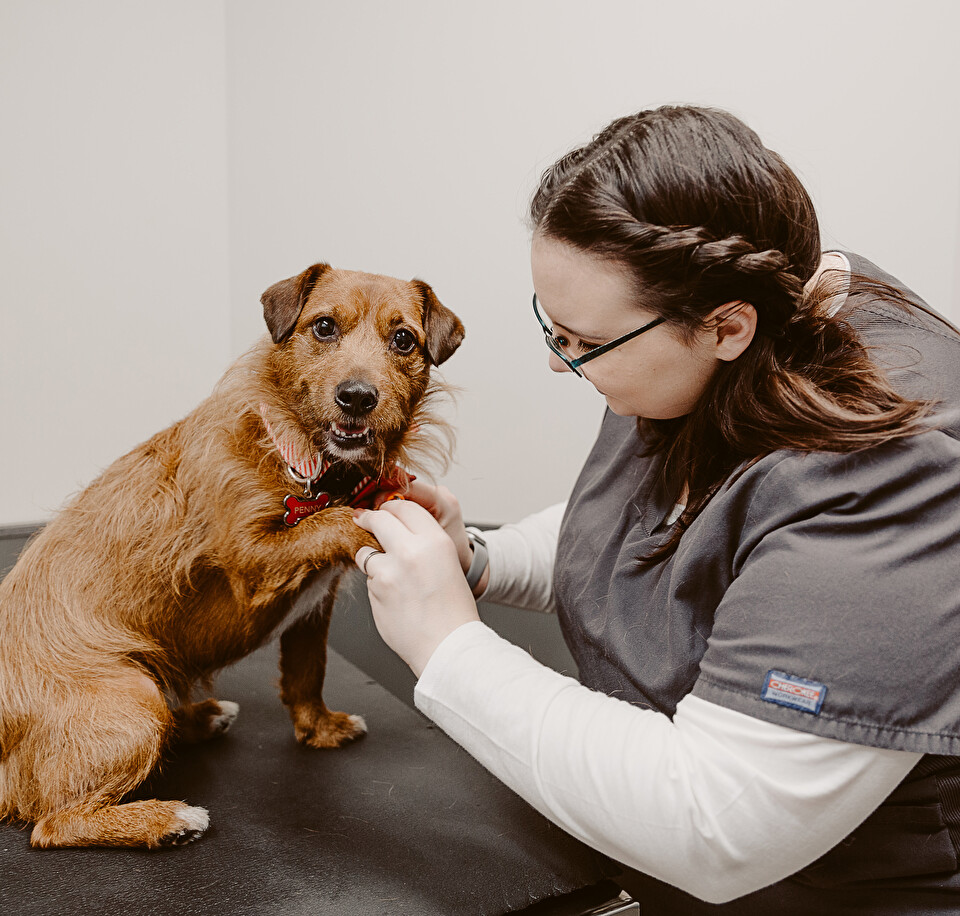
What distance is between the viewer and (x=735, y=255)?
0.92 m

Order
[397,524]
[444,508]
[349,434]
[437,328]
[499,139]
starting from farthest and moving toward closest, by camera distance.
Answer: [499,139] < [444,508] < [437,328] < [349,434] < [397,524]

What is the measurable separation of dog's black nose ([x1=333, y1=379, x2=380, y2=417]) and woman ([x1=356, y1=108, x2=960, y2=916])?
0.17 m

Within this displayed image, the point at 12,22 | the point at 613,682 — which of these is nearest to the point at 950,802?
the point at 613,682

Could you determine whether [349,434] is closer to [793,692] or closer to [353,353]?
[353,353]

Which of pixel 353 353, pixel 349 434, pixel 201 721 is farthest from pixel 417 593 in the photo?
pixel 201 721

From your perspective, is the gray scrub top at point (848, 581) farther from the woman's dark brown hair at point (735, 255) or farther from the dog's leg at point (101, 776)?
the dog's leg at point (101, 776)

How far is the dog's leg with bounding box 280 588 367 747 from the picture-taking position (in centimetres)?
150

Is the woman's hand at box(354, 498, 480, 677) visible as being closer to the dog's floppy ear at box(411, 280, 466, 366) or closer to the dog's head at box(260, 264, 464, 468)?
the dog's head at box(260, 264, 464, 468)

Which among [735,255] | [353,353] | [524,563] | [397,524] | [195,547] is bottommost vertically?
[524,563]

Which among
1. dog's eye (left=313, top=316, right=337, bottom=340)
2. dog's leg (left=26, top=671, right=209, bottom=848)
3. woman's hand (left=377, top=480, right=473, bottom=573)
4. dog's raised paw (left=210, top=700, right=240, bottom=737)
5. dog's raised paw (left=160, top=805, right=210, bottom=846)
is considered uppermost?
dog's eye (left=313, top=316, right=337, bottom=340)

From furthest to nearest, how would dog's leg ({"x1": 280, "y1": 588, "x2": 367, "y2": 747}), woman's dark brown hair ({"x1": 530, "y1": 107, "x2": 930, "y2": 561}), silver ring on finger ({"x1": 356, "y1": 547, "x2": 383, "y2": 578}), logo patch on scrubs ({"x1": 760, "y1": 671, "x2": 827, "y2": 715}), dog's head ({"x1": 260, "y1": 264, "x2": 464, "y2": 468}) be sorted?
dog's leg ({"x1": 280, "y1": 588, "x2": 367, "y2": 747}), dog's head ({"x1": 260, "y1": 264, "x2": 464, "y2": 468}), silver ring on finger ({"x1": 356, "y1": 547, "x2": 383, "y2": 578}), woman's dark brown hair ({"x1": 530, "y1": 107, "x2": 930, "y2": 561}), logo patch on scrubs ({"x1": 760, "y1": 671, "x2": 827, "y2": 715})

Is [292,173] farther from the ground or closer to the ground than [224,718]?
farther from the ground

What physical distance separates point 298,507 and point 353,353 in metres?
0.26

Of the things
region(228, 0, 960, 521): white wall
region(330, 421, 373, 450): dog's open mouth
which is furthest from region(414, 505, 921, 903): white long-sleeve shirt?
region(228, 0, 960, 521): white wall
